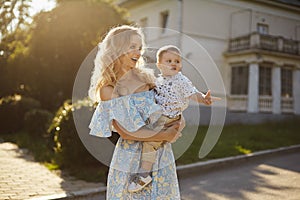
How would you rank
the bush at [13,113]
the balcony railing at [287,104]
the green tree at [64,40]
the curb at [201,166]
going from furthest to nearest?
1. the balcony railing at [287,104]
2. the green tree at [64,40]
3. the bush at [13,113]
4. the curb at [201,166]

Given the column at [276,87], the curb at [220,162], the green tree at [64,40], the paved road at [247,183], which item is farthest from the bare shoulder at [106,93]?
the column at [276,87]

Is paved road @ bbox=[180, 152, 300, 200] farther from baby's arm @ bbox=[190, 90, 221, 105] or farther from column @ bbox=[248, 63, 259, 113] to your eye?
column @ bbox=[248, 63, 259, 113]

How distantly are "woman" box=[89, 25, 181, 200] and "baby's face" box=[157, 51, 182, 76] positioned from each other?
0.16 metres

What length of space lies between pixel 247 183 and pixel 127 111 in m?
4.79

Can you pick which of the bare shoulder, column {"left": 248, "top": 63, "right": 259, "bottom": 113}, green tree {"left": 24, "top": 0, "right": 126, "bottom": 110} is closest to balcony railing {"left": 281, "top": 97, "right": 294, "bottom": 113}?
column {"left": 248, "top": 63, "right": 259, "bottom": 113}

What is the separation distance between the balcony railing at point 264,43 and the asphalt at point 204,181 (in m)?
11.1

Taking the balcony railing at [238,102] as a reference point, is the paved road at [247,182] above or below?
below

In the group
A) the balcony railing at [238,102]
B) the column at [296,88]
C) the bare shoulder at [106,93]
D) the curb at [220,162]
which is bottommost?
the curb at [220,162]

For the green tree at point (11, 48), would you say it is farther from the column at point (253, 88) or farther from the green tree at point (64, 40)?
the column at point (253, 88)

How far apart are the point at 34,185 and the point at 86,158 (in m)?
1.40

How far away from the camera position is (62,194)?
210 inches

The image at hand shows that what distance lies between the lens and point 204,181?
22.1ft

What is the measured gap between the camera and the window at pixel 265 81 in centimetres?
1994

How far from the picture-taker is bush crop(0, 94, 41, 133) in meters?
14.5
